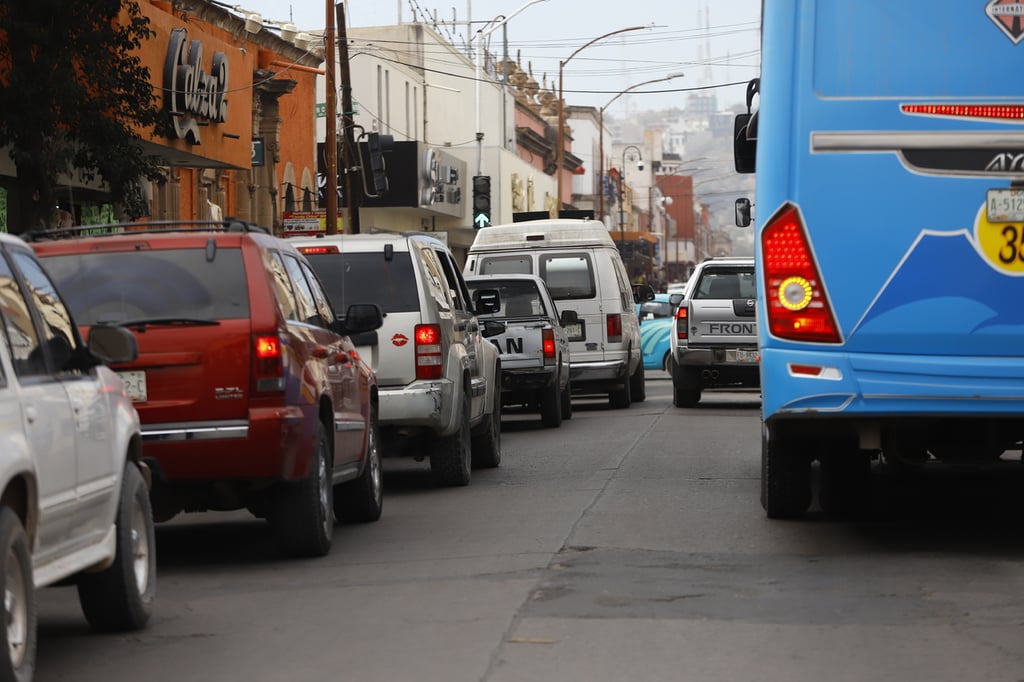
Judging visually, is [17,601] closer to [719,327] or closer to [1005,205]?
[1005,205]

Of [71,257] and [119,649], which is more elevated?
[71,257]

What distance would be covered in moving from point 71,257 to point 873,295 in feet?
13.6

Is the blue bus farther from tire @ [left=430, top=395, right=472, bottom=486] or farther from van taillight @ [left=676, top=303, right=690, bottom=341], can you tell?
van taillight @ [left=676, top=303, right=690, bottom=341]

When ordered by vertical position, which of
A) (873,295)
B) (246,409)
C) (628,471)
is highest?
(873,295)

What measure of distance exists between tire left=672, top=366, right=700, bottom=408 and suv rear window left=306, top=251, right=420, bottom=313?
37.8 feet

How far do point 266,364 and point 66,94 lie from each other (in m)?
9.93

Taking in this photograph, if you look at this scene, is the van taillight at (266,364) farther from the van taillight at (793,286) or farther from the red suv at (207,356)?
the van taillight at (793,286)

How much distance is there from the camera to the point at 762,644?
291 inches

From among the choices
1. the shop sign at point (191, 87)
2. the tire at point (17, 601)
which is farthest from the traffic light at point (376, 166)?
the tire at point (17, 601)

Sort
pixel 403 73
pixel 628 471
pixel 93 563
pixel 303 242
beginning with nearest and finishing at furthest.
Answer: pixel 93 563
pixel 303 242
pixel 628 471
pixel 403 73

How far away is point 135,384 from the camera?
9.53 metres

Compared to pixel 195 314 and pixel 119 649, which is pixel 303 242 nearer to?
pixel 195 314

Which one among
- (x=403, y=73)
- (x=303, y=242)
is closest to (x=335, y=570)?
(x=303, y=242)

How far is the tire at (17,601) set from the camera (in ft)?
19.6
